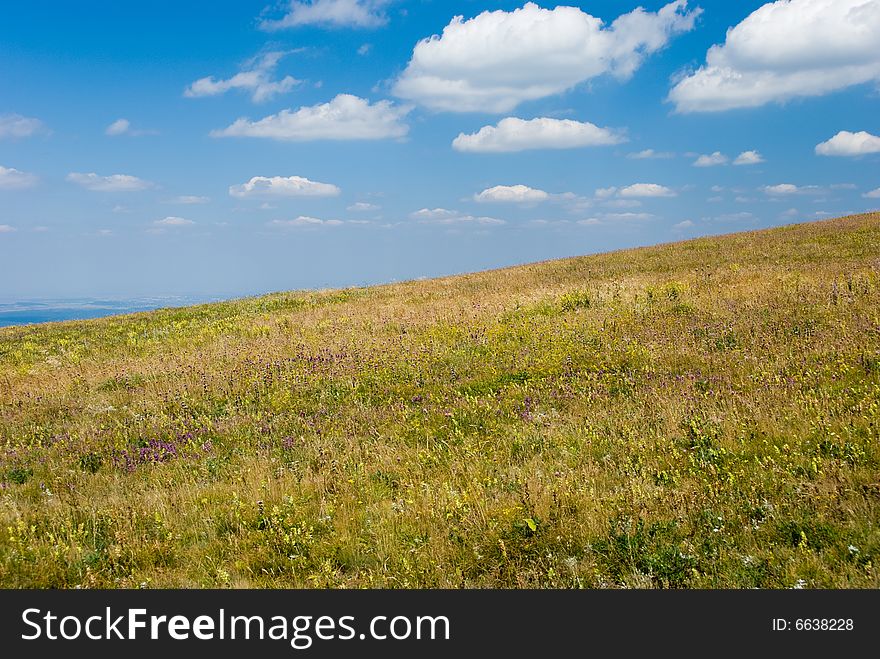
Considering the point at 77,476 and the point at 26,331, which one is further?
the point at 26,331

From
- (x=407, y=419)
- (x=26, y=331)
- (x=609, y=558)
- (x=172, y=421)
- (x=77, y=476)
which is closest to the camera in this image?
(x=609, y=558)

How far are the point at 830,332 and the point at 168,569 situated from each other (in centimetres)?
1156

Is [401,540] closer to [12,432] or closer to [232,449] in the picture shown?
[232,449]

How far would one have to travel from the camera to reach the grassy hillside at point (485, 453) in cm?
507

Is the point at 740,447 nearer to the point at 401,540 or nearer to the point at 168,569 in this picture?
the point at 401,540

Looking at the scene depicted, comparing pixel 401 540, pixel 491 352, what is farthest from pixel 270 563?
pixel 491 352

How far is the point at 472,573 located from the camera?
5.05 meters

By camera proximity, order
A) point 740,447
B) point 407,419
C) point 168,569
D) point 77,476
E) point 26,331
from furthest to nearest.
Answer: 1. point 26,331
2. point 407,419
3. point 77,476
4. point 740,447
5. point 168,569

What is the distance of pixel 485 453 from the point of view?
7590 millimetres

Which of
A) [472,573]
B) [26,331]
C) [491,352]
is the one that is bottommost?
[472,573]

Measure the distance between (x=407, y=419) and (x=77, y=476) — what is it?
5152mm

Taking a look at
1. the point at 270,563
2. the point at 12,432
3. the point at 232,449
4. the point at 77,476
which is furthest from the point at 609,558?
the point at 12,432

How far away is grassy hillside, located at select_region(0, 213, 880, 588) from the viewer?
16.6 ft

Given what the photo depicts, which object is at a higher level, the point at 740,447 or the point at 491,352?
the point at 491,352
